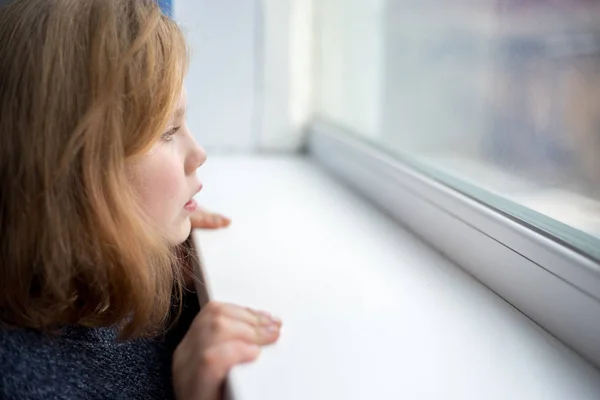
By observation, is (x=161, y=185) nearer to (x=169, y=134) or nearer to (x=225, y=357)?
(x=169, y=134)

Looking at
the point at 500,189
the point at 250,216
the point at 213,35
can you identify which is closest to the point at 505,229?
the point at 500,189

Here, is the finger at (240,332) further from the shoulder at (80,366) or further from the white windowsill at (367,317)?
the shoulder at (80,366)

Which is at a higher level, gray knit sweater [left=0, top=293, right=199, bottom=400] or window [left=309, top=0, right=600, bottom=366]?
window [left=309, top=0, right=600, bottom=366]

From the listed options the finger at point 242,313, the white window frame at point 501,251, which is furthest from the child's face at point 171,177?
the white window frame at point 501,251

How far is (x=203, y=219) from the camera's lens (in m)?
0.78

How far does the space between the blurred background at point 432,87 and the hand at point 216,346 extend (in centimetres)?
25

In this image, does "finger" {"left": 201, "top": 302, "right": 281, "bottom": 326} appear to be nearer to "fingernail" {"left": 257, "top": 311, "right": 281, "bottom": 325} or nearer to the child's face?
"fingernail" {"left": 257, "top": 311, "right": 281, "bottom": 325}

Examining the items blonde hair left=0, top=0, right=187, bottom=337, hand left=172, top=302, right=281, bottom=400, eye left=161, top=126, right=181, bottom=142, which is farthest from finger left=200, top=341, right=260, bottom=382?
eye left=161, top=126, right=181, bottom=142

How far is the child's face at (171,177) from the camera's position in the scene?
0.60 metres

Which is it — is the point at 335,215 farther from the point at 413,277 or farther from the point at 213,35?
the point at 213,35

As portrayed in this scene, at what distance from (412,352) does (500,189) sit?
25 centimetres

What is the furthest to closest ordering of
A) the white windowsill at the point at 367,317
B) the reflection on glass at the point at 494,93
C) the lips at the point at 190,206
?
the lips at the point at 190,206 → the reflection on glass at the point at 494,93 → the white windowsill at the point at 367,317

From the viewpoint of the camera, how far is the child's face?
1.98 feet

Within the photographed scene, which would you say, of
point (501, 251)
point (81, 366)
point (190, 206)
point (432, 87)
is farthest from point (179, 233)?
point (432, 87)
